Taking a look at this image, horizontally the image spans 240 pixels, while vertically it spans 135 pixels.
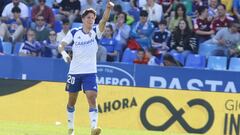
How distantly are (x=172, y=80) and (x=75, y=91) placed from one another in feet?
21.5

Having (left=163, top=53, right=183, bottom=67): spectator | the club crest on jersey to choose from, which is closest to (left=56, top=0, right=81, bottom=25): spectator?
(left=163, top=53, right=183, bottom=67): spectator

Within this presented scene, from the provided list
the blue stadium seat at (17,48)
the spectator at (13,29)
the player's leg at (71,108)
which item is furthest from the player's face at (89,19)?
the spectator at (13,29)

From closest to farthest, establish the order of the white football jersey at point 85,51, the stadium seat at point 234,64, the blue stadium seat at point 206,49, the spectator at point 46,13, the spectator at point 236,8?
→ the white football jersey at point 85,51
the stadium seat at point 234,64
the blue stadium seat at point 206,49
the spectator at point 236,8
the spectator at point 46,13

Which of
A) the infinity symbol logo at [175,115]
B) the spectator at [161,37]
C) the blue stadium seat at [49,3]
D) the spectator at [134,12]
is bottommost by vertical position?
the infinity symbol logo at [175,115]

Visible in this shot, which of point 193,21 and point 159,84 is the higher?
point 193,21

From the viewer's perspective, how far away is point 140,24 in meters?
20.2

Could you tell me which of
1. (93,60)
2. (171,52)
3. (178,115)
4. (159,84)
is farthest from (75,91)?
(171,52)

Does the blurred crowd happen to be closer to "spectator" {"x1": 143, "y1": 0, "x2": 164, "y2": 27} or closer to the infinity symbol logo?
"spectator" {"x1": 143, "y1": 0, "x2": 164, "y2": 27}

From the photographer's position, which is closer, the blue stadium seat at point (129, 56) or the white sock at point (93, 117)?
the white sock at point (93, 117)

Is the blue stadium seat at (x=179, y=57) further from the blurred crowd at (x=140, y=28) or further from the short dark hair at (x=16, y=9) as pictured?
the short dark hair at (x=16, y=9)

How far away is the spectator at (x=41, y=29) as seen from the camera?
20484 mm

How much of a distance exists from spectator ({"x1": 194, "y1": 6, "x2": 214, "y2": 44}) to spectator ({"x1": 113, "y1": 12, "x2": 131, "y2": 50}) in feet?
6.38

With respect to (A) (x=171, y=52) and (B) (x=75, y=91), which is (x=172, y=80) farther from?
(B) (x=75, y=91)

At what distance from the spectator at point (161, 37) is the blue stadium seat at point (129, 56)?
61 cm
